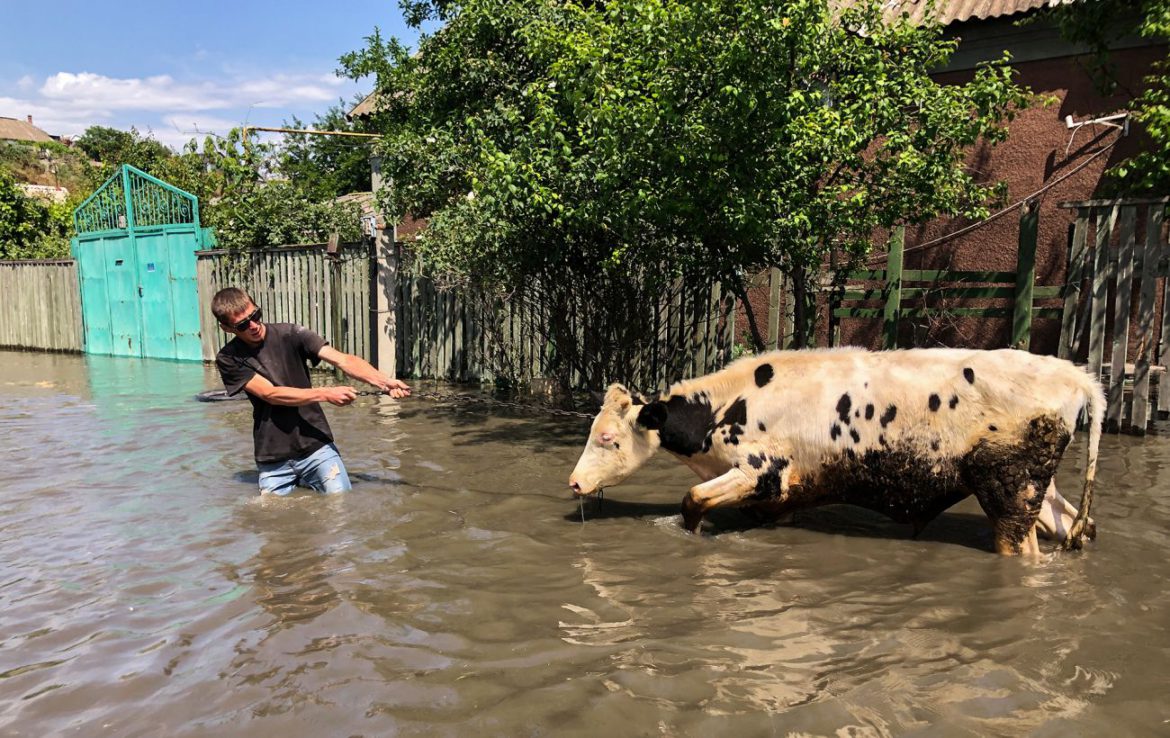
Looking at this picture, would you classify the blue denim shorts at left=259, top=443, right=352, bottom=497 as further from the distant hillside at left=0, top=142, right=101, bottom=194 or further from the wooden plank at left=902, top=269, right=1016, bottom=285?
the distant hillside at left=0, top=142, right=101, bottom=194

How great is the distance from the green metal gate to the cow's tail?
52.5 feet

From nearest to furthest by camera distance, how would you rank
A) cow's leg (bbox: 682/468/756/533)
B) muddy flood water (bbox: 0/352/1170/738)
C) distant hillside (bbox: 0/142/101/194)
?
muddy flood water (bbox: 0/352/1170/738)
cow's leg (bbox: 682/468/756/533)
distant hillside (bbox: 0/142/101/194)

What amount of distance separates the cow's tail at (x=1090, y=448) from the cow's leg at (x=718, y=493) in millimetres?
1942

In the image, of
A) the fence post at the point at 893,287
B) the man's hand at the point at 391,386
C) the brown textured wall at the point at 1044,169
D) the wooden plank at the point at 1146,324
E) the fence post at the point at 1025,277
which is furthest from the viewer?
the brown textured wall at the point at 1044,169

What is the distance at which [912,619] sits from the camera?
4102mm

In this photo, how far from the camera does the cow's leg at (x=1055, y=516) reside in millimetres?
5250

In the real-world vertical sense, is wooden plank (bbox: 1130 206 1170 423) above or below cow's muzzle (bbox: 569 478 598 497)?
above

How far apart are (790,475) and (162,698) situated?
149 inches

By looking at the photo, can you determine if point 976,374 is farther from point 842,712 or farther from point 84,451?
point 84,451

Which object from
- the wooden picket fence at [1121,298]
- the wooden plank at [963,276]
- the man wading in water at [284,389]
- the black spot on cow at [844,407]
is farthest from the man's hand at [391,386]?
the wooden picket fence at [1121,298]

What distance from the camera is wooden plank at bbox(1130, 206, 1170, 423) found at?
7.91 metres

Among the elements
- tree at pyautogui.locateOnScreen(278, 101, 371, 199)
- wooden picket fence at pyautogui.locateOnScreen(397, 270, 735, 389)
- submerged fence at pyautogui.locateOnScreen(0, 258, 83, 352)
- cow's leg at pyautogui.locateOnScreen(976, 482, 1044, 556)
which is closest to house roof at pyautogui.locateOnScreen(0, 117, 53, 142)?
tree at pyautogui.locateOnScreen(278, 101, 371, 199)

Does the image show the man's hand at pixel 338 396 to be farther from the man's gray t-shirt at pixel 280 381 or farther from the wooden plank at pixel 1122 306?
the wooden plank at pixel 1122 306

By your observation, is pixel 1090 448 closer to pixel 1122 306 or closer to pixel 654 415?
pixel 654 415
